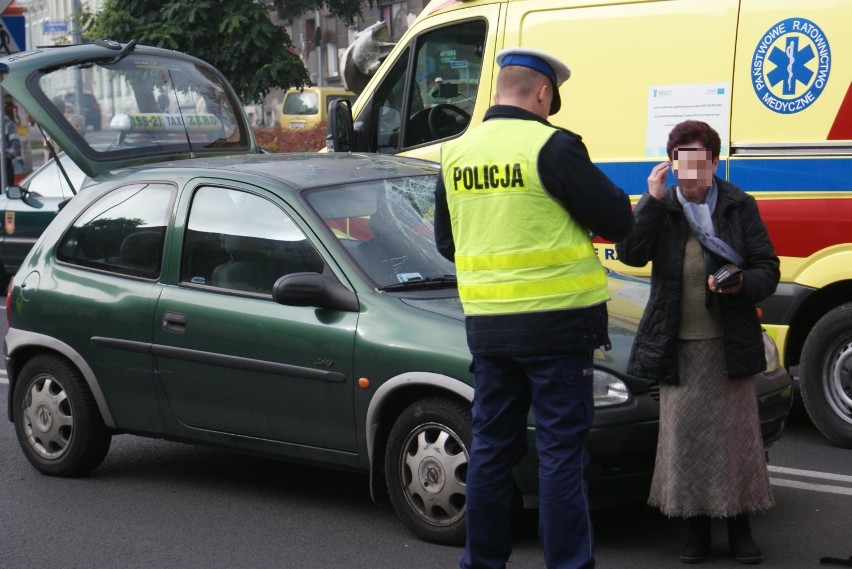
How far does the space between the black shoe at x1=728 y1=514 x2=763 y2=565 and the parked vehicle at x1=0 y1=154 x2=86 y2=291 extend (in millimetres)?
9852

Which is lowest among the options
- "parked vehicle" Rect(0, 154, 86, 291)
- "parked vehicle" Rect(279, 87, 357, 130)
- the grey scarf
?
"parked vehicle" Rect(279, 87, 357, 130)

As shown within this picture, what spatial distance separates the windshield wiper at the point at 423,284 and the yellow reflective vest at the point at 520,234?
137cm

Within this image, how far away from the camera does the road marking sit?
20.5ft

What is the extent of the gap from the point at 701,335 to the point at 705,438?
370 millimetres

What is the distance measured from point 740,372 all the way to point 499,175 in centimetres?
130

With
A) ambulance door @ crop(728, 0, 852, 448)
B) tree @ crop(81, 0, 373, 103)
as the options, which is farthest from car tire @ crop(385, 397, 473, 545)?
tree @ crop(81, 0, 373, 103)

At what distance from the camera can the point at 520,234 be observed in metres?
4.33

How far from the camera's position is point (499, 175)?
4344mm

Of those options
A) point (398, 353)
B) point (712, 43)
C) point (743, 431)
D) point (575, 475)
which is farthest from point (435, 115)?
point (575, 475)

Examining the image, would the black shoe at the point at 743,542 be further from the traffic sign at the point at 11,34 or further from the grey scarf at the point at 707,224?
the traffic sign at the point at 11,34

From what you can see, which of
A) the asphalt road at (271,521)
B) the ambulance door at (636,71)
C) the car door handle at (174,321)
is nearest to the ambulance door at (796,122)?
the ambulance door at (636,71)

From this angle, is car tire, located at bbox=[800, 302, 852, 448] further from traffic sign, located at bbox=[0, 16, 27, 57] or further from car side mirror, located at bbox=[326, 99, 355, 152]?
traffic sign, located at bbox=[0, 16, 27, 57]

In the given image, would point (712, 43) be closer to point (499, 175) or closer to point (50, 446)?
point (499, 175)

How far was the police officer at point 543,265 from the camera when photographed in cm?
430
